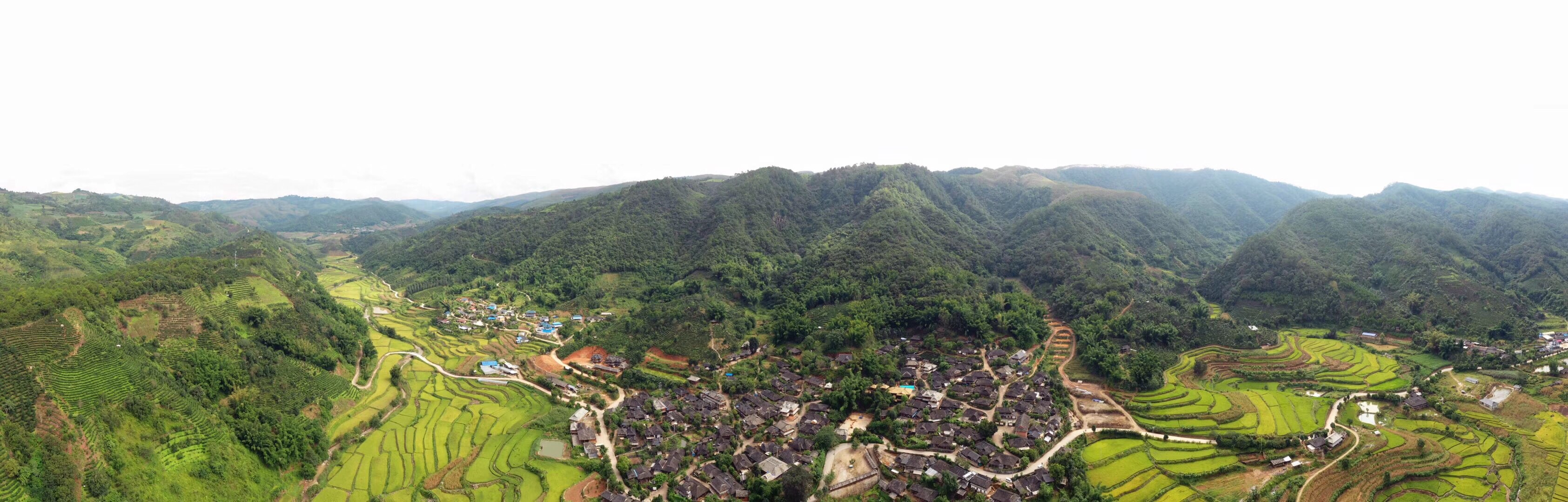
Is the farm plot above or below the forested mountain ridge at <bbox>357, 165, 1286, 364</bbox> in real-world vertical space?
below

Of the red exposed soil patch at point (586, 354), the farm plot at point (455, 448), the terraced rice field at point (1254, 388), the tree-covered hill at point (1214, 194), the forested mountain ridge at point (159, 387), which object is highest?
the tree-covered hill at point (1214, 194)

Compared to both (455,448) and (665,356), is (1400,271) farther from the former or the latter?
(455,448)

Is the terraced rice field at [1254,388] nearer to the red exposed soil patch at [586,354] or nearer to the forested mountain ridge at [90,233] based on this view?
the red exposed soil patch at [586,354]

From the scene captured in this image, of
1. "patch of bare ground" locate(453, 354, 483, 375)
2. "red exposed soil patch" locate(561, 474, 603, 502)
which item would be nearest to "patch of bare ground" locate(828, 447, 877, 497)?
"red exposed soil patch" locate(561, 474, 603, 502)

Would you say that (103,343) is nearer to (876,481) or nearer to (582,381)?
(582,381)

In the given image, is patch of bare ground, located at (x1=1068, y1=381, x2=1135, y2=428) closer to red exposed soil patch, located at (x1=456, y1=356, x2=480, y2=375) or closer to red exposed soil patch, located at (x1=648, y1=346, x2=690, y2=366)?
red exposed soil patch, located at (x1=648, y1=346, x2=690, y2=366)

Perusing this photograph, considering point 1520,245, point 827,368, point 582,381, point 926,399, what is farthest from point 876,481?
point 1520,245

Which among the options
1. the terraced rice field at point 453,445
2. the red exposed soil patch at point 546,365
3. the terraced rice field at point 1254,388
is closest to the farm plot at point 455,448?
the terraced rice field at point 453,445
